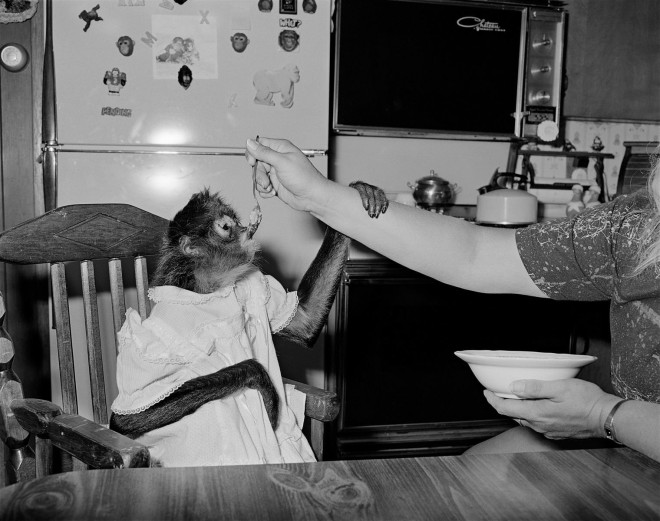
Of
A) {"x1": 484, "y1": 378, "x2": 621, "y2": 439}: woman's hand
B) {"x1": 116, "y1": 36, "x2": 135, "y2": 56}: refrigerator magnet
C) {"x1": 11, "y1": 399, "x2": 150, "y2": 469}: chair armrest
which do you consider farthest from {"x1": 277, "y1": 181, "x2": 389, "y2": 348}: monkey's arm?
{"x1": 116, "y1": 36, "x2": 135, "y2": 56}: refrigerator magnet

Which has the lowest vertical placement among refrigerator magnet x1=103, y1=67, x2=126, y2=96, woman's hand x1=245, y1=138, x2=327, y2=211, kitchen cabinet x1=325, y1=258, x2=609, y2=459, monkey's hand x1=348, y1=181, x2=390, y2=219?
kitchen cabinet x1=325, y1=258, x2=609, y2=459

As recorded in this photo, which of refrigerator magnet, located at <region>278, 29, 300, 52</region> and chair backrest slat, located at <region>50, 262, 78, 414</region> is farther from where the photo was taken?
refrigerator magnet, located at <region>278, 29, 300, 52</region>

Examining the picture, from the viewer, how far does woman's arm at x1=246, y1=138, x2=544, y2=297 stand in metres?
1.19

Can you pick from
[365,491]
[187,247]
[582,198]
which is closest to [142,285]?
[187,247]

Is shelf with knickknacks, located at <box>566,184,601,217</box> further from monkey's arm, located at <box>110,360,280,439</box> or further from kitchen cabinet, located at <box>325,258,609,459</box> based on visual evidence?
monkey's arm, located at <box>110,360,280,439</box>

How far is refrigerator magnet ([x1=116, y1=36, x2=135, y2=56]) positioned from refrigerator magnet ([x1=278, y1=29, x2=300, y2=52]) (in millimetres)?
450

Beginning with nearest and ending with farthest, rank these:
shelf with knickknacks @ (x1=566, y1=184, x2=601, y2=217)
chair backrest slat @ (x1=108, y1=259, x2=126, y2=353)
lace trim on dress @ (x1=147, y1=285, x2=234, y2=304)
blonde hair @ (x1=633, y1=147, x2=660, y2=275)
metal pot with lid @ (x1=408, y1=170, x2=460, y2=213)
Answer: blonde hair @ (x1=633, y1=147, x2=660, y2=275), lace trim on dress @ (x1=147, y1=285, x2=234, y2=304), chair backrest slat @ (x1=108, y1=259, x2=126, y2=353), metal pot with lid @ (x1=408, y1=170, x2=460, y2=213), shelf with knickknacks @ (x1=566, y1=184, x2=601, y2=217)

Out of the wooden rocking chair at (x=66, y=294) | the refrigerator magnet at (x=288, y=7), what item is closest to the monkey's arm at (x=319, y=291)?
the wooden rocking chair at (x=66, y=294)

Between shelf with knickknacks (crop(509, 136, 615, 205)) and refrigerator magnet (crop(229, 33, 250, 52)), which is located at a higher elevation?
refrigerator magnet (crop(229, 33, 250, 52))

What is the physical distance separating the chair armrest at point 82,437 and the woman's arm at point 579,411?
0.51 meters

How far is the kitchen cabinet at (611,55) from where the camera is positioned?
2.89 metres

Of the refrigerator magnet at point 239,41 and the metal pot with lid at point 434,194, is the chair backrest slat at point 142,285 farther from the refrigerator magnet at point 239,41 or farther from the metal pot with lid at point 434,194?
the metal pot with lid at point 434,194

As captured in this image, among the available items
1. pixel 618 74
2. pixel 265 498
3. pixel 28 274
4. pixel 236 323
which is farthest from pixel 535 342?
pixel 265 498

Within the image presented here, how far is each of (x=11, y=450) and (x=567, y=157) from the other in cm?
258
